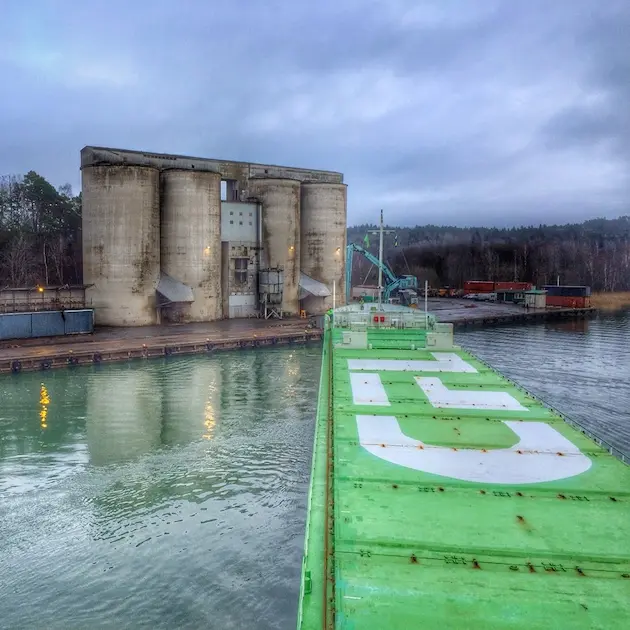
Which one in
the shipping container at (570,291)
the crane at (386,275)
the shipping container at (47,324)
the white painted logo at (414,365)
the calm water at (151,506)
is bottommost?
the calm water at (151,506)

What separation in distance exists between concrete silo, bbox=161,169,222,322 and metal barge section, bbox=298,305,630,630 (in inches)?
1190

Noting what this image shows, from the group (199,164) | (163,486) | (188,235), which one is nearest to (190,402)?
(163,486)

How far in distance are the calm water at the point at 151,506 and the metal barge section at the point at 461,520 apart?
255 cm

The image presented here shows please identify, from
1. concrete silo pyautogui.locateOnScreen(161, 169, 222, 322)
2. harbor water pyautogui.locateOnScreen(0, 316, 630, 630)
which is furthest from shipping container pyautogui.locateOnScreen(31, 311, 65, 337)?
concrete silo pyautogui.locateOnScreen(161, 169, 222, 322)

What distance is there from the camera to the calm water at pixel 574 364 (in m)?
23.1

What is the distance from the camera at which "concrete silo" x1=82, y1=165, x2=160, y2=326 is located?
41.3m

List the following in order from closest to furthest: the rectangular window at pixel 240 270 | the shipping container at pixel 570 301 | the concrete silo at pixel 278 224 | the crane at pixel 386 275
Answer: the rectangular window at pixel 240 270 → the concrete silo at pixel 278 224 → the crane at pixel 386 275 → the shipping container at pixel 570 301

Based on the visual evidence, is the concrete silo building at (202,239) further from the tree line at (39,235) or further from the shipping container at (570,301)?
the shipping container at (570,301)

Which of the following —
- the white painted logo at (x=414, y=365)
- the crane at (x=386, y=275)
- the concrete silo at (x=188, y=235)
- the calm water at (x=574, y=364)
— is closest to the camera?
the white painted logo at (x=414, y=365)

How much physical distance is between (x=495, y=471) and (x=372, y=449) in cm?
237

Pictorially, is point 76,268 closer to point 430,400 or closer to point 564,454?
point 430,400

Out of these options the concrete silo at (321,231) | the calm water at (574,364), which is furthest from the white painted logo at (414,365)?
the concrete silo at (321,231)

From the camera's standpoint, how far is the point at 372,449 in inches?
461

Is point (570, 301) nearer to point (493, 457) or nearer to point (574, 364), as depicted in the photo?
point (574, 364)
